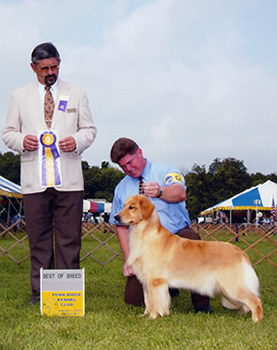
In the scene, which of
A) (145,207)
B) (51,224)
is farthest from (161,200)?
(51,224)

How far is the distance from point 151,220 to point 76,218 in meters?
0.65

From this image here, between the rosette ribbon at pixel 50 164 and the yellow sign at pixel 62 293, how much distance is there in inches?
26.8

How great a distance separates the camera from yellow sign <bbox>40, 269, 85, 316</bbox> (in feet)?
11.0

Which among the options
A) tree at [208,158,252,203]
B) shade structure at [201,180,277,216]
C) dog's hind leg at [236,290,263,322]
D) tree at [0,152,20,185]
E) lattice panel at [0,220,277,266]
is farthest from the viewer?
tree at [0,152,20,185]

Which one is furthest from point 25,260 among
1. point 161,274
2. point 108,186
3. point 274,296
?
point 108,186

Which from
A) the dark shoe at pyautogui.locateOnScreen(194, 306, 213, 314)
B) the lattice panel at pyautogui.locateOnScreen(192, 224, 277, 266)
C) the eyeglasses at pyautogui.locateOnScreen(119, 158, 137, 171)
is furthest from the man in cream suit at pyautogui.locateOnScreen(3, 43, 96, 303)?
the lattice panel at pyautogui.locateOnScreen(192, 224, 277, 266)

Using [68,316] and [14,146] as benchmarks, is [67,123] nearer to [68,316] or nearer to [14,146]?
[14,146]

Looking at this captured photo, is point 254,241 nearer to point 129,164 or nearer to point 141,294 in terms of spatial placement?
point 141,294

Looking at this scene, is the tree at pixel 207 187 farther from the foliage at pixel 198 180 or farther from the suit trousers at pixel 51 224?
the suit trousers at pixel 51 224

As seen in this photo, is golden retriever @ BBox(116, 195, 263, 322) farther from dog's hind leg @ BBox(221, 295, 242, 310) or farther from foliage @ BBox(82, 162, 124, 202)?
foliage @ BBox(82, 162, 124, 202)

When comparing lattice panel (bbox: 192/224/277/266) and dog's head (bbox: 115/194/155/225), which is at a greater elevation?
dog's head (bbox: 115/194/155/225)

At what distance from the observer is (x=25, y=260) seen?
8.61 m

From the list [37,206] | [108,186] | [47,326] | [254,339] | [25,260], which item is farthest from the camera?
[108,186]

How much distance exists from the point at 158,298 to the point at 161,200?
0.81 m
